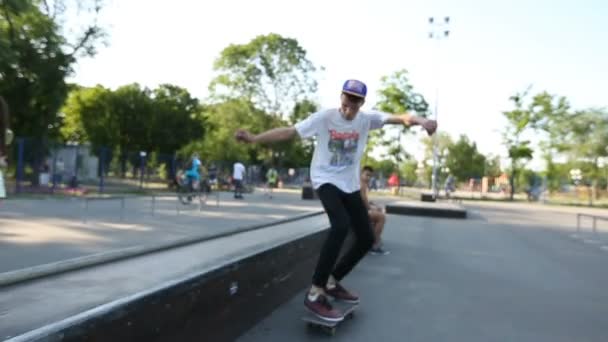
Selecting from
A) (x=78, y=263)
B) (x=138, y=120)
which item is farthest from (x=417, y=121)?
(x=138, y=120)

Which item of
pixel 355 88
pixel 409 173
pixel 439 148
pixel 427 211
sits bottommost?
pixel 427 211

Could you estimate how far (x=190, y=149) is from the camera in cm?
5700

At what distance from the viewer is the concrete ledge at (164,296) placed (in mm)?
1998

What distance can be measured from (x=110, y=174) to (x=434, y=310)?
22328 mm

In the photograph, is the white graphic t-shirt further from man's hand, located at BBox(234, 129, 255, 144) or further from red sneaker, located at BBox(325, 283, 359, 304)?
red sneaker, located at BBox(325, 283, 359, 304)

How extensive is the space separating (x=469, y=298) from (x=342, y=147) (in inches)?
83.6

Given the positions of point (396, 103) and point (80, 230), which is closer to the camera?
point (80, 230)

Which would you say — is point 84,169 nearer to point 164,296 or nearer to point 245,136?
point 245,136

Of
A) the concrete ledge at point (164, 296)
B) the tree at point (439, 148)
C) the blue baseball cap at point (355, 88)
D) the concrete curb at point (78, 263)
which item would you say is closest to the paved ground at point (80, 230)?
the concrete curb at point (78, 263)

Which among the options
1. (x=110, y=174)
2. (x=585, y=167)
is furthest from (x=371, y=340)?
(x=585, y=167)

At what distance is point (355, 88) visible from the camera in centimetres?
381

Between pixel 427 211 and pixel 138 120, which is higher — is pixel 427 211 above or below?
below

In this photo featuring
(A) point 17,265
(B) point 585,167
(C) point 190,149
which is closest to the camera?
(A) point 17,265

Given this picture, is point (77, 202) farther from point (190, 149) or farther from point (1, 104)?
point (190, 149)
